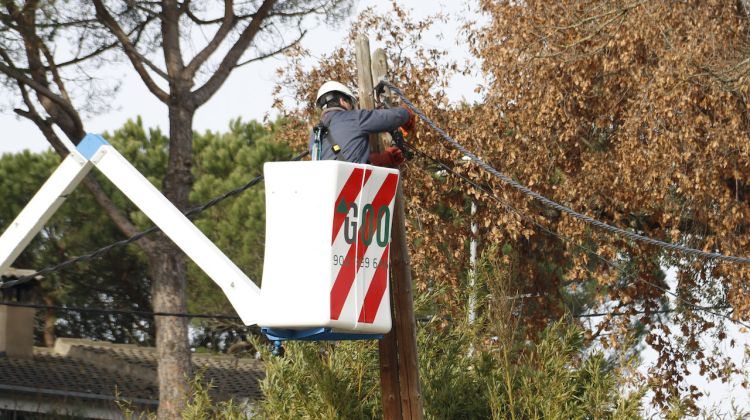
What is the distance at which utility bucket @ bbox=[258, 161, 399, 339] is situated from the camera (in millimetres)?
7395

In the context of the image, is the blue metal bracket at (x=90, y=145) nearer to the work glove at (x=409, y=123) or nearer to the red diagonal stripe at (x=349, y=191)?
the work glove at (x=409, y=123)

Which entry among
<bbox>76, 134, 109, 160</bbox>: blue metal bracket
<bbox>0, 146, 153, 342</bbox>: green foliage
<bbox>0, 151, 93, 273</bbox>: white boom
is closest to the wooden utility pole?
<bbox>76, 134, 109, 160</bbox>: blue metal bracket

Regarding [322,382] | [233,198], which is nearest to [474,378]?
[322,382]

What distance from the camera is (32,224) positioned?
9.49 meters

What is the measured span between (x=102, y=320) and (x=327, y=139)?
82.8 ft

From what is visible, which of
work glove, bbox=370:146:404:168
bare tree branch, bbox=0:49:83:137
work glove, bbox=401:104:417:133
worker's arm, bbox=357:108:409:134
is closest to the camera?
worker's arm, bbox=357:108:409:134

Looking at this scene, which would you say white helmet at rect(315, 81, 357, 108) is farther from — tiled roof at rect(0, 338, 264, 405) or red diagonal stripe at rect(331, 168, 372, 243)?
tiled roof at rect(0, 338, 264, 405)

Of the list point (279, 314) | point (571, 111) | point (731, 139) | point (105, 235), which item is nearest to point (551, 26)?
point (571, 111)

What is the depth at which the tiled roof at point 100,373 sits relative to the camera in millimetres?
25609

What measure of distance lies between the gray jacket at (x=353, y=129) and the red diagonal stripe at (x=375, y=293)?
2.40 ft

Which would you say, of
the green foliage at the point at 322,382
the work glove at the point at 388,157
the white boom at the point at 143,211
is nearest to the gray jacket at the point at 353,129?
the work glove at the point at 388,157

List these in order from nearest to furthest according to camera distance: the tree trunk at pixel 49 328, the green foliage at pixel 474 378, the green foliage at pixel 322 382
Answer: the green foliage at pixel 474 378
the green foliage at pixel 322 382
the tree trunk at pixel 49 328

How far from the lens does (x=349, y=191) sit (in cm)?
757

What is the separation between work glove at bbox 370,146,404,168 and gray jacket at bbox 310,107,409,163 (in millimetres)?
242
